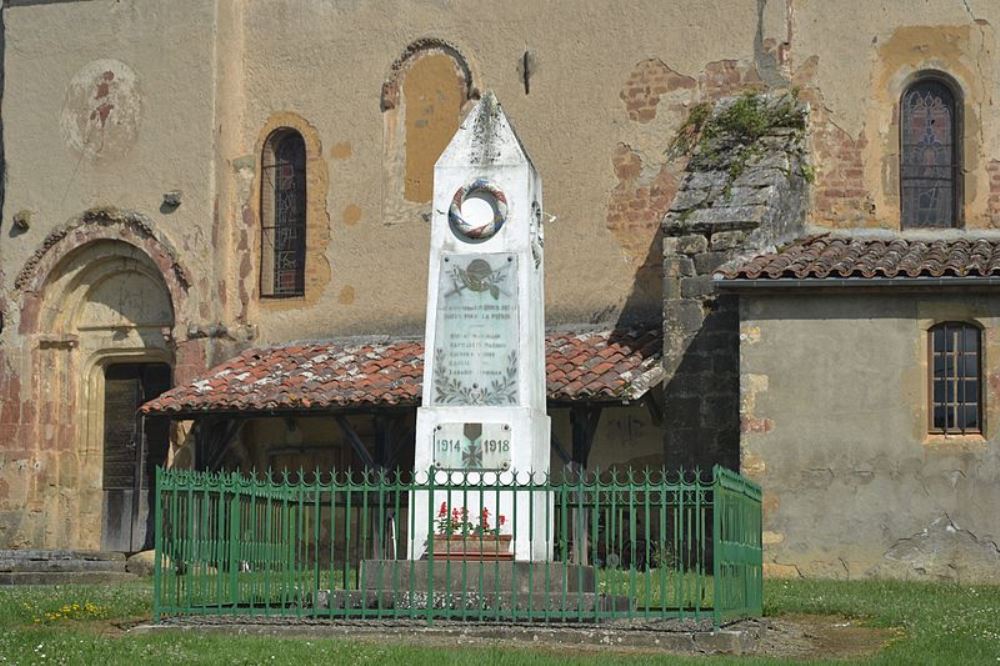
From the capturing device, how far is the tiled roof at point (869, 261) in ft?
63.0

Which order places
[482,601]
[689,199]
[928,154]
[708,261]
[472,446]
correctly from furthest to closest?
[928,154]
[689,199]
[708,261]
[472,446]
[482,601]

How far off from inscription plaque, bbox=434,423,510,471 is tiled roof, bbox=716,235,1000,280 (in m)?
6.01

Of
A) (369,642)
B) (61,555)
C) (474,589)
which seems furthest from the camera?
(61,555)

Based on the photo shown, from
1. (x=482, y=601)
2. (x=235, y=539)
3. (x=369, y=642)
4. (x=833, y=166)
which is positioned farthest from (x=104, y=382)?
(x=369, y=642)

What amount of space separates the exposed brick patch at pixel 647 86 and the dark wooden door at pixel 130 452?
723 cm

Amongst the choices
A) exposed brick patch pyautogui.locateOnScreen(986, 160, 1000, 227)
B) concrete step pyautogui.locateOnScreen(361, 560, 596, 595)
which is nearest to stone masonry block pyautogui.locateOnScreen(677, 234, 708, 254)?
exposed brick patch pyautogui.locateOnScreen(986, 160, 1000, 227)

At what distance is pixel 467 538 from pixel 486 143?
305 centimetres

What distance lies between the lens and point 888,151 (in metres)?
22.3

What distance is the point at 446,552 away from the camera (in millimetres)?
13781

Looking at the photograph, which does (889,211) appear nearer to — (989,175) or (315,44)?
(989,175)

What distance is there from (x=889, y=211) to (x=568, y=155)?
400 centimetres

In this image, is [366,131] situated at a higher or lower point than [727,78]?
lower

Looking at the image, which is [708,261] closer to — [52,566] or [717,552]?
[52,566]

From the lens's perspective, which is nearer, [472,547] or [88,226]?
[472,547]
